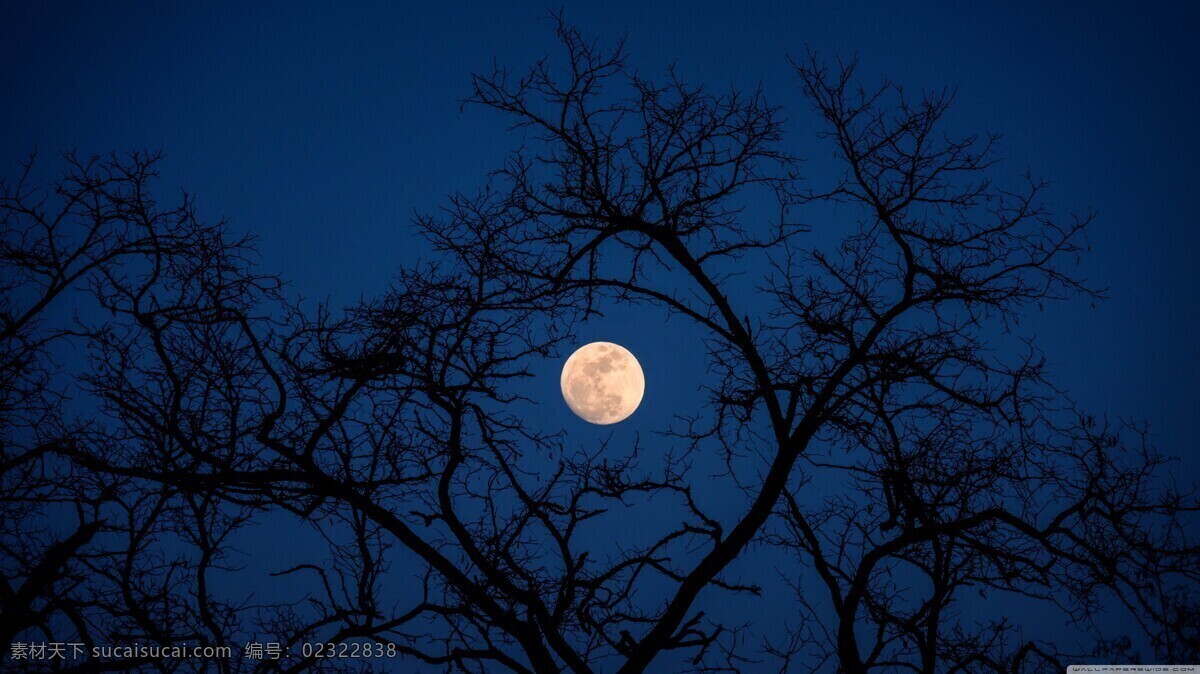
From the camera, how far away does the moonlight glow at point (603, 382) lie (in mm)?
9094

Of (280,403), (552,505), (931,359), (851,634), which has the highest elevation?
(931,359)

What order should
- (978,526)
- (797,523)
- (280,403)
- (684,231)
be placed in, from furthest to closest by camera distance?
(797,523) → (684,231) → (978,526) → (280,403)

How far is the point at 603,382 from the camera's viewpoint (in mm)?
9609

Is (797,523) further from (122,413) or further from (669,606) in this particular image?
(122,413)

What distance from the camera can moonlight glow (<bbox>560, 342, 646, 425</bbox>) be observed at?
909 centimetres

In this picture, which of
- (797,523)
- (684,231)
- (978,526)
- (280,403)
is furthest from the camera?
(797,523)

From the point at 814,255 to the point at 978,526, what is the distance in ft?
8.90

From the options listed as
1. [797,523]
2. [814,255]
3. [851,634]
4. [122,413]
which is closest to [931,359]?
[814,255]

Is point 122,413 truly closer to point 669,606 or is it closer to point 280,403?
point 280,403

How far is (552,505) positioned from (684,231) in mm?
2745

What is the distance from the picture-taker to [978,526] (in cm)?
684

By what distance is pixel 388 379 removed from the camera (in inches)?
259

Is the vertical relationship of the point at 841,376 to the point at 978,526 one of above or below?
above

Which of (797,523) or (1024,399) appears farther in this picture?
(797,523)
